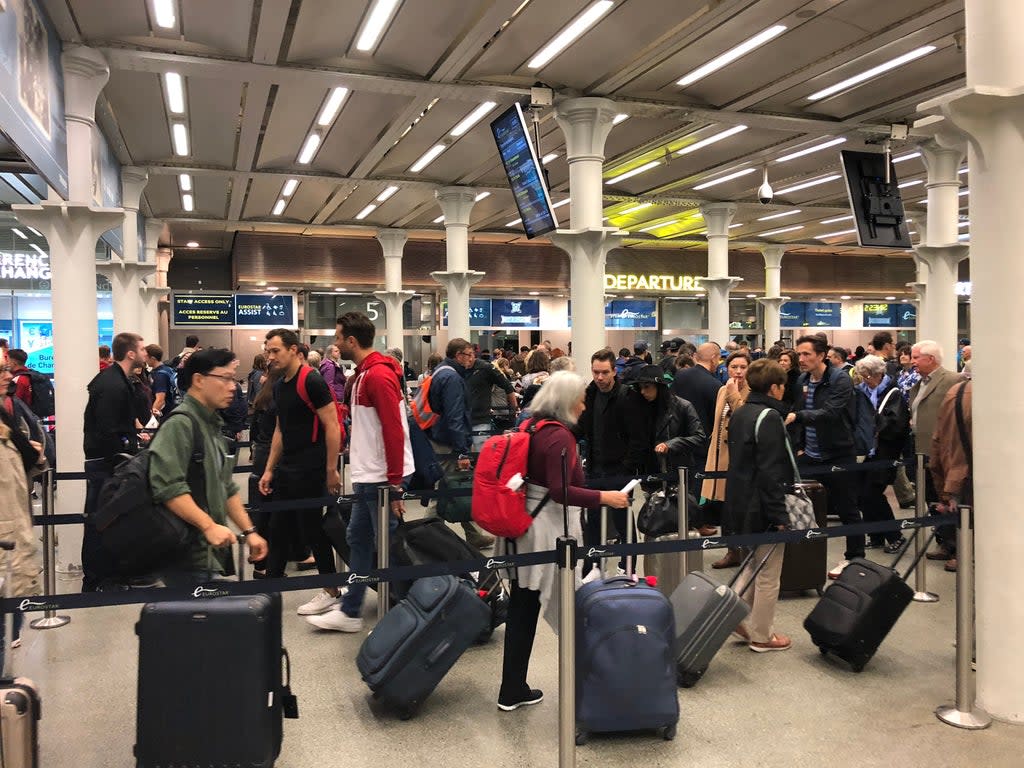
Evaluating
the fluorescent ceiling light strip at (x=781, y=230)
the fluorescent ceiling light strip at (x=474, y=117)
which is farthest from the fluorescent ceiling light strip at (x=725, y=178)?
the fluorescent ceiling light strip at (x=781, y=230)

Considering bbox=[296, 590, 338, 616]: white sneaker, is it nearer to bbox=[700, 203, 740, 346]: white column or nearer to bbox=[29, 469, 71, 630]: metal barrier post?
bbox=[29, 469, 71, 630]: metal barrier post

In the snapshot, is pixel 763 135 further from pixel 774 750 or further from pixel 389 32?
pixel 774 750

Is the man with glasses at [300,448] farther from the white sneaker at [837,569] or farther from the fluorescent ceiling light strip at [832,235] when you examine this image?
the fluorescent ceiling light strip at [832,235]

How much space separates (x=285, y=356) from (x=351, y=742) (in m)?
2.31

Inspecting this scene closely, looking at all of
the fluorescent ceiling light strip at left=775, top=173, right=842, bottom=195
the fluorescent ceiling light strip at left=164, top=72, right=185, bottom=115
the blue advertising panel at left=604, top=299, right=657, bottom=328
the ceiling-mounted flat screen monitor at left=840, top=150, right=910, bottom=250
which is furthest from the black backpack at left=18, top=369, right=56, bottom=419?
the blue advertising panel at left=604, top=299, right=657, bottom=328

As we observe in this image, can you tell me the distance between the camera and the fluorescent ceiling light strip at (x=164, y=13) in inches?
315

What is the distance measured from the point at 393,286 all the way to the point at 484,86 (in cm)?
1127

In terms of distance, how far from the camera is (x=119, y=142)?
12766mm

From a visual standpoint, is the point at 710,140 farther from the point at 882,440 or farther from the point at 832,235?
the point at 832,235

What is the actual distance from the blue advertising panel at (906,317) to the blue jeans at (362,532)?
2809cm

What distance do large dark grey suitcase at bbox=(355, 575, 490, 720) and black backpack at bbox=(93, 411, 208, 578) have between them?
1.11 metres

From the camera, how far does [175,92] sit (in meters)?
10.7

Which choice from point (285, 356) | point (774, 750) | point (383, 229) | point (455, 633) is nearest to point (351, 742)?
point (455, 633)

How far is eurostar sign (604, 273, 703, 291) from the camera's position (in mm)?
25891
